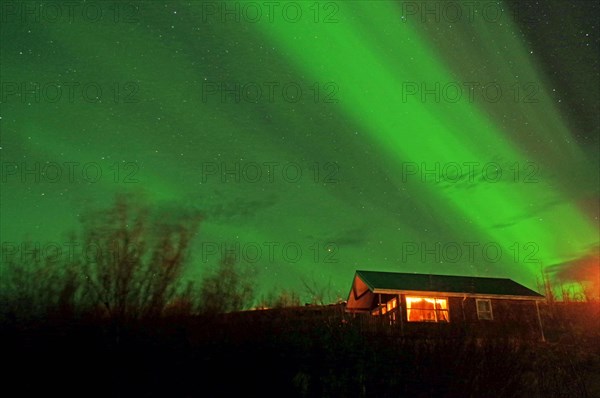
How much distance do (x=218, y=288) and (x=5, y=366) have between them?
386cm

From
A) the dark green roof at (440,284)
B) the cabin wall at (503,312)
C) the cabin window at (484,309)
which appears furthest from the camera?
the cabin window at (484,309)

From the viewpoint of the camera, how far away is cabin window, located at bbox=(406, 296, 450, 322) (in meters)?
29.0

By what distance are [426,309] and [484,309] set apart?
13.8 ft

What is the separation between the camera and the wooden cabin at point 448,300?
1137 inches

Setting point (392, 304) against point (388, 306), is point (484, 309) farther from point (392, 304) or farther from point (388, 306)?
point (388, 306)

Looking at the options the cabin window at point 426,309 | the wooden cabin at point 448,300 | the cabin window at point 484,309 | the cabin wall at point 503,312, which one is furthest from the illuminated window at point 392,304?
the cabin window at point 484,309

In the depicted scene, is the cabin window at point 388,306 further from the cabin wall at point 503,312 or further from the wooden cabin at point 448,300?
the cabin wall at point 503,312

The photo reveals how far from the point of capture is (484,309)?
3042 centimetres

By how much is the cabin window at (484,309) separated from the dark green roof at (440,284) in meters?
0.55

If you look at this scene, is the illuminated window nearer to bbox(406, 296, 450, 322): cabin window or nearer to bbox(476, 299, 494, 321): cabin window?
bbox(406, 296, 450, 322): cabin window

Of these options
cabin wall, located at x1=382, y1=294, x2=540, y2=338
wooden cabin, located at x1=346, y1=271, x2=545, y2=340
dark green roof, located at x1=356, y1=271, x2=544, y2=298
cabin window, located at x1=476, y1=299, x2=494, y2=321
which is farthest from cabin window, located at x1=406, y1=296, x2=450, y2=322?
cabin window, located at x1=476, y1=299, x2=494, y2=321

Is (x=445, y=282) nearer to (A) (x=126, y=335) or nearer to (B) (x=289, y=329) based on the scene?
(B) (x=289, y=329)

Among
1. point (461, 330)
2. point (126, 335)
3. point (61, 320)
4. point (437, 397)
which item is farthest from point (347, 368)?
point (61, 320)

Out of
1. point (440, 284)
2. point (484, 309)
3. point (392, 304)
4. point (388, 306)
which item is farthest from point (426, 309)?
point (484, 309)
